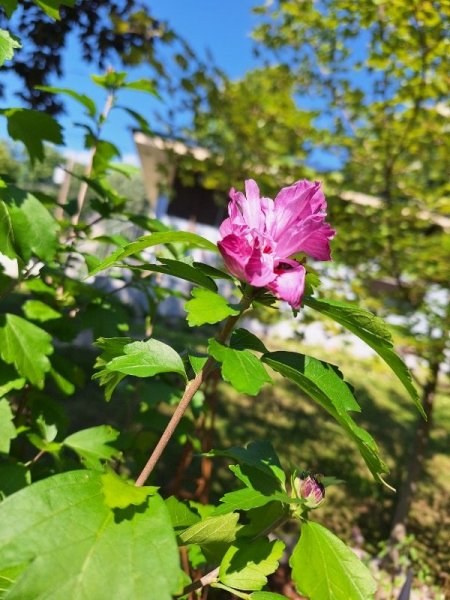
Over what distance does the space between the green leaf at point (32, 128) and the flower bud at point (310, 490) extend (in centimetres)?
119

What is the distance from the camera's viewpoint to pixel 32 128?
4.55ft

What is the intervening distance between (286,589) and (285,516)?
1890mm

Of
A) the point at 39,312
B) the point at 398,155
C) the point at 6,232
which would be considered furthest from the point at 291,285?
the point at 398,155

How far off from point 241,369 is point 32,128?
3.62 ft

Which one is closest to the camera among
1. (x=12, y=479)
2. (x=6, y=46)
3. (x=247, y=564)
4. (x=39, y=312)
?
(x=247, y=564)

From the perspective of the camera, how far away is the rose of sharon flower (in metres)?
0.71

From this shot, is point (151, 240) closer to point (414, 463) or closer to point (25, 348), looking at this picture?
point (25, 348)

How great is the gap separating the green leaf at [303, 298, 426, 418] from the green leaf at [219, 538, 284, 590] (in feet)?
1.40

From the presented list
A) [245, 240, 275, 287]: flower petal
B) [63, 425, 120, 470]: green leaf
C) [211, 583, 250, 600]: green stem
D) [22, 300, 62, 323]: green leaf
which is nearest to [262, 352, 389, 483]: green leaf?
[245, 240, 275, 287]: flower petal

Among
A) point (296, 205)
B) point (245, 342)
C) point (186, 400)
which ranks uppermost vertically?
point (296, 205)

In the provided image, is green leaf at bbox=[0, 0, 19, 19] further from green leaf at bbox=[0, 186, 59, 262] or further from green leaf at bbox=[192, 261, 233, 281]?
green leaf at bbox=[192, 261, 233, 281]

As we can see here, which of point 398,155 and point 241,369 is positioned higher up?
point 398,155

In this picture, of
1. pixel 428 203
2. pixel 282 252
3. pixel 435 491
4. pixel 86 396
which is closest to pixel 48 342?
pixel 282 252

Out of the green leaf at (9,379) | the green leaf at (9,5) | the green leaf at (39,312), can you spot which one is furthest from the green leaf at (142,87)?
the green leaf at (9,379)
